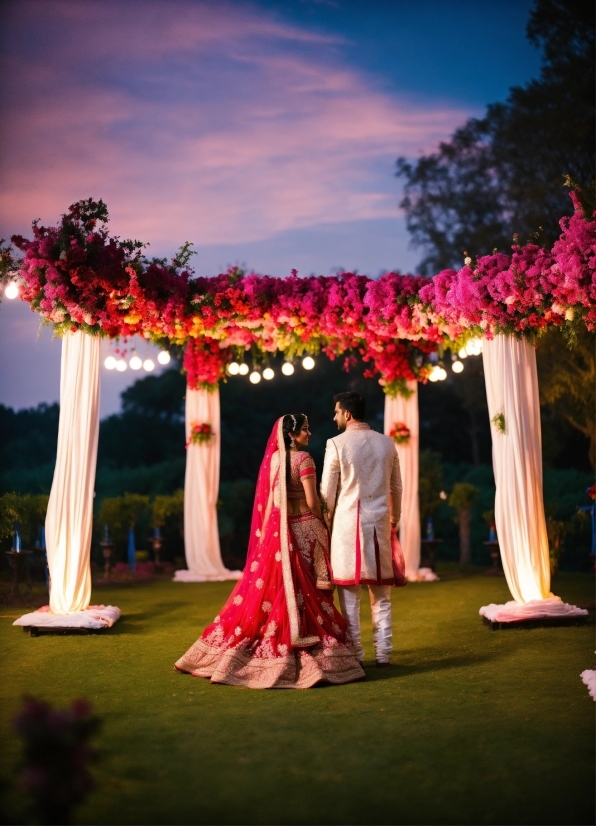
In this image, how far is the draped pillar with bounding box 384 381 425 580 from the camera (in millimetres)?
12250

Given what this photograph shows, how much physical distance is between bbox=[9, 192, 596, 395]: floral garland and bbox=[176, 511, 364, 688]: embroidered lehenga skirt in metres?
2.94

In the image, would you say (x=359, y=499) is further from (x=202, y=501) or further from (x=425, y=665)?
(x=202, y=501)

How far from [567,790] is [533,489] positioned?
4539 millimetres

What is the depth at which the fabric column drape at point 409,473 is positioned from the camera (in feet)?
40.2

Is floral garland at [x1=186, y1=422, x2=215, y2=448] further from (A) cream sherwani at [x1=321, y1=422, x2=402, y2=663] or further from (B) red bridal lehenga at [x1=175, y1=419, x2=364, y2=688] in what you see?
(A) cream sherwani at [x1=321, y1=422, x2=402, y2=663]

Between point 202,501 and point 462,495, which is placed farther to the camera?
point 462,495

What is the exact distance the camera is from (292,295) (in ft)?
31.1

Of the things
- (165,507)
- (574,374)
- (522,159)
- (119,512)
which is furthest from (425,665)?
(522,159)

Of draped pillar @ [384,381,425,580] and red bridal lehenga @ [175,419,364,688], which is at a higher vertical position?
draped pillar @ [384,381,425,580]

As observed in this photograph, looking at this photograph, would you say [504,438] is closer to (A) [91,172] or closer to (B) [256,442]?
(A) [91,172]

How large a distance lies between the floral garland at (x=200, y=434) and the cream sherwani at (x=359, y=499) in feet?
21.7

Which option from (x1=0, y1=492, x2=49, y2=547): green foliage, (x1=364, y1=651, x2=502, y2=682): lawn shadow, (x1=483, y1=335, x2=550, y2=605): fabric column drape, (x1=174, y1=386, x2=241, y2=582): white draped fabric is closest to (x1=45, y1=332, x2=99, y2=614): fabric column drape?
(x1=0, y1=492, x2=49, y2=547): green foliage

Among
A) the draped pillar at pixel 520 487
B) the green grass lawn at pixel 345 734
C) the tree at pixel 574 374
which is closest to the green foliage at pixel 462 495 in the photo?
the tree at pixel 574 374

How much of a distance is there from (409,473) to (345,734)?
7.70 m
